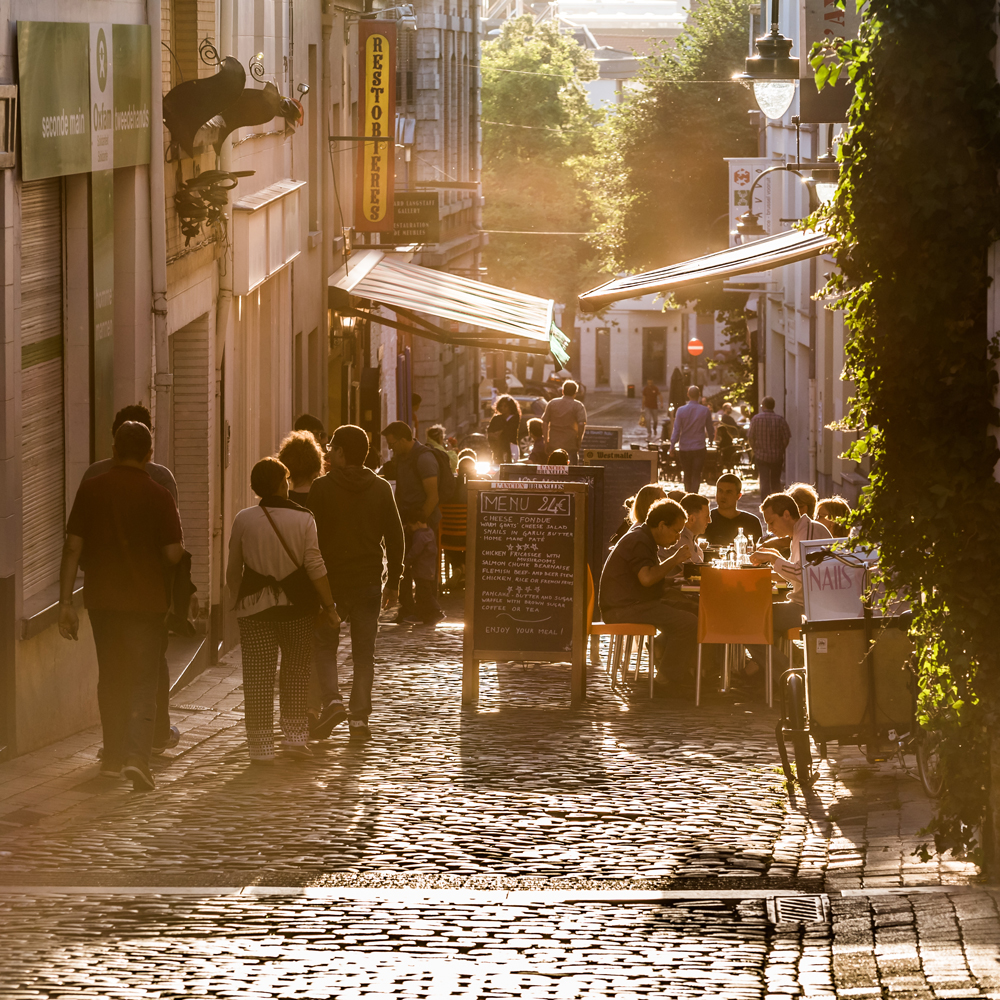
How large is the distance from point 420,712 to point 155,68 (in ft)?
15.1

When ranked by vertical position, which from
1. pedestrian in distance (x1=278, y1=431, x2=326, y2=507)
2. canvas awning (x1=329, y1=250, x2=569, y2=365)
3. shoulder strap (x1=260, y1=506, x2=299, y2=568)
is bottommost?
shoulder strap (x1=260, y1=506, x2=299, y2=568)

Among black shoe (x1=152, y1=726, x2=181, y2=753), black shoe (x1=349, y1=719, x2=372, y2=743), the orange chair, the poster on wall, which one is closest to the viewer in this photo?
black shoe (x1=152, y1=726, x2=181, y2=753)

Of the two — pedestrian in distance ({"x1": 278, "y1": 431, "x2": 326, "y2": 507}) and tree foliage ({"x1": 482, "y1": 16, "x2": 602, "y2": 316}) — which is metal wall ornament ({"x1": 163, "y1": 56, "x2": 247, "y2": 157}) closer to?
pedestrian in distance ({"x1": 278, "y1": 431, "x2": 326, "y2": 507})

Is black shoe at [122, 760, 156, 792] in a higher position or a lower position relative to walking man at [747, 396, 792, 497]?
higher

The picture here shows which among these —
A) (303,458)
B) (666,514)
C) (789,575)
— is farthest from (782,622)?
(303,458)

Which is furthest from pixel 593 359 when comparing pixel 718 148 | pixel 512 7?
pixel 718 148

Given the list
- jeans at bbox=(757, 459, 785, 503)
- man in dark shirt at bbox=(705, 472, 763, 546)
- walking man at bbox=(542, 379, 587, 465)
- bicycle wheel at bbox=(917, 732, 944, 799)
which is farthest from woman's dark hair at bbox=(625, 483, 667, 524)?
jeans at bbox=(757, 459, 785, 503)

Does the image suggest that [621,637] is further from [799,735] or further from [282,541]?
[799,735]

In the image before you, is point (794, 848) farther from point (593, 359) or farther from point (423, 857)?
point (593, 359)

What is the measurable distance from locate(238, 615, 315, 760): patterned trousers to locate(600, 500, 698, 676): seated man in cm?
302

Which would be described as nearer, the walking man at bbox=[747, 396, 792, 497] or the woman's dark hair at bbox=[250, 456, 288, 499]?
the woman's dark hair at bbox=[250, 456, 288, 499]

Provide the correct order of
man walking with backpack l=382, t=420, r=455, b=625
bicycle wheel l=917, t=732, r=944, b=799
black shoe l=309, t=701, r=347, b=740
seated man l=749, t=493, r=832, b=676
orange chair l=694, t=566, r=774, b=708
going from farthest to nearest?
man walking with backpack l=382, t=420, r=455, b=625 < orange chair l=694, t=566, r=774, b=708 < seated man l=749, t=493, r=832, b=676 < black shoe l=309, t=701, r=347, b=740 < bicycle wheel l=917, t=732, r=944, b=799

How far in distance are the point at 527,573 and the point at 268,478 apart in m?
2.77

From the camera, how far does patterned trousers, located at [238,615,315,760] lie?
367 inches
